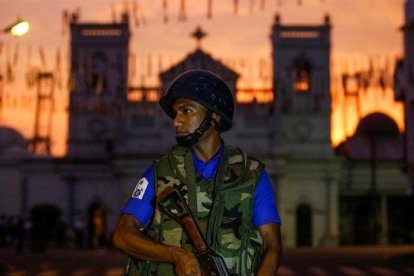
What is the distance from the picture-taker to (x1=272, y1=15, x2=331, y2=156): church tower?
49844 millimetres

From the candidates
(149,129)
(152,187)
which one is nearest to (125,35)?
(149,129)

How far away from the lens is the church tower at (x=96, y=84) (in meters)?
50.7

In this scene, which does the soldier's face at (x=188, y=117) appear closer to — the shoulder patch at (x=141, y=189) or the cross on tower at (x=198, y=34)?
the shoulder patch at (x=141, y=189)

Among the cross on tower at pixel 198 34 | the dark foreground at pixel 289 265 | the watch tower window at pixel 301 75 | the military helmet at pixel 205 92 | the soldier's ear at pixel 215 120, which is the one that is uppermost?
the cross on tower at pixel 198 34

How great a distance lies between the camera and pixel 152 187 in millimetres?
3490

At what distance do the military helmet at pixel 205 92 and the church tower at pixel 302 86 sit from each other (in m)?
46.5

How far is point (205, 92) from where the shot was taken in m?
3.54

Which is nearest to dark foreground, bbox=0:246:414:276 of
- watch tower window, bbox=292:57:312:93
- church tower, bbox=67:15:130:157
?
watch tower window, bbox=292:57:312:93

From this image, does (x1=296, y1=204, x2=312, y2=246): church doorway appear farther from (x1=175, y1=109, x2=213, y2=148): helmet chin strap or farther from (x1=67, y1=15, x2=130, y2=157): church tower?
(x1=175, y1=109, x2=213, y2=148): helmet chin strap

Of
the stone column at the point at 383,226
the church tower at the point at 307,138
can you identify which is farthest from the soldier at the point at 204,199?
the stone column at the point at 383,226

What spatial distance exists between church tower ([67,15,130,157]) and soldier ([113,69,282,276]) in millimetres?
47196

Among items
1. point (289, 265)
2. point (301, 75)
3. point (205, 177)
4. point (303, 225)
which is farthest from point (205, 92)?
point (301, 75)

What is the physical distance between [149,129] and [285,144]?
7.73m

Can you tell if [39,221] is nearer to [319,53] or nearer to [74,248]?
[74,248]
